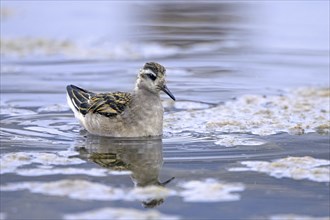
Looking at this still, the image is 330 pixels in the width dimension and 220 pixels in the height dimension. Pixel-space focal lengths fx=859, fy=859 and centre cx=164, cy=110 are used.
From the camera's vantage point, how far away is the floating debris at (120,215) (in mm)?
8016

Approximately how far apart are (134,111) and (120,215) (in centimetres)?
334

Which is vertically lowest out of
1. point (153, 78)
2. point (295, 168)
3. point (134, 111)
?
point (295, 168)

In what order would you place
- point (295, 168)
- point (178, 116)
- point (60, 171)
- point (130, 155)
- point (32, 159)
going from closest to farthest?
point (60, 171), point (295, 168), point (32, 159), point (130, 155), point (178, 116)

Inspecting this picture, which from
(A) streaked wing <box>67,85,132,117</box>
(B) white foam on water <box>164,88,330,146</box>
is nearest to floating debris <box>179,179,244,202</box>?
(B) white foam on water <box>164,88,330,146</box>

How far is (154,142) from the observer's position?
10977 millimetres

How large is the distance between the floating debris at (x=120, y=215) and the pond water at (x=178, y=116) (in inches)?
0.7

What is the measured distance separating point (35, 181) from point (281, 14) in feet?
46.5

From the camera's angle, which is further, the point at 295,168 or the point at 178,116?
the point at 178,116

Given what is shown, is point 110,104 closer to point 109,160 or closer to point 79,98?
point 79,98

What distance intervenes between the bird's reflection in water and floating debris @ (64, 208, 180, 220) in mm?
914

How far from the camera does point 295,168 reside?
31.6 ft

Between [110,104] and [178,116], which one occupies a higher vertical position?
[110,104]

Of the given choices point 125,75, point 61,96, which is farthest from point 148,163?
point 125,75

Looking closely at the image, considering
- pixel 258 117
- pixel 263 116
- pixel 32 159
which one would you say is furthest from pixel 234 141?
pixel 32 159
